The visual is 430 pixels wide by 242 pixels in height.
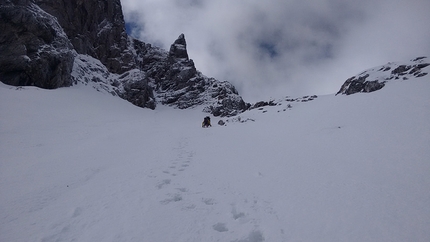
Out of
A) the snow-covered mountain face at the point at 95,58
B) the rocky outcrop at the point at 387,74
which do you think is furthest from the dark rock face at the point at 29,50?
the rocky outcrop at the point at 387,74

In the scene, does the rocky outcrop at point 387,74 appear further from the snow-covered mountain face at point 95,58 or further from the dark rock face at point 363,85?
the snow-covered mountain face at point 95,58

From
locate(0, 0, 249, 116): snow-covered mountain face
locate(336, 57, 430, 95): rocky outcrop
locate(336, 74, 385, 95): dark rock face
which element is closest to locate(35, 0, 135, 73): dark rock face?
locate(0, 0, 249, 116): snow-covered mountain face

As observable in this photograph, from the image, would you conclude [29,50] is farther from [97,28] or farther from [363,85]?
[363,85]

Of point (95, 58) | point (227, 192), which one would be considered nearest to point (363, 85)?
point (227, 192)

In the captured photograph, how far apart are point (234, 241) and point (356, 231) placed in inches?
75.1

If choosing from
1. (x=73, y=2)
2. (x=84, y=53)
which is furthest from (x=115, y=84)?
(x=73, y=2)

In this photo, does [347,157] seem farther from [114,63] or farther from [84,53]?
[114,63]

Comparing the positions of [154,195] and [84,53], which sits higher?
[84,53]

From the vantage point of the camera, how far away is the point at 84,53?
191ft

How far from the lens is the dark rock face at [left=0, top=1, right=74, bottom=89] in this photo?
29.8 metres

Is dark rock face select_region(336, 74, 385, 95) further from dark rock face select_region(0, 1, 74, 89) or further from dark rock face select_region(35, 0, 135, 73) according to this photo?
dark rock face select_region(35, 0, 135, 73)

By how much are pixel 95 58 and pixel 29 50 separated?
3288cm

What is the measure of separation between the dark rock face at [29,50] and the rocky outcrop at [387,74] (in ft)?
153

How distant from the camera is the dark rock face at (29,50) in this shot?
2977 cm
